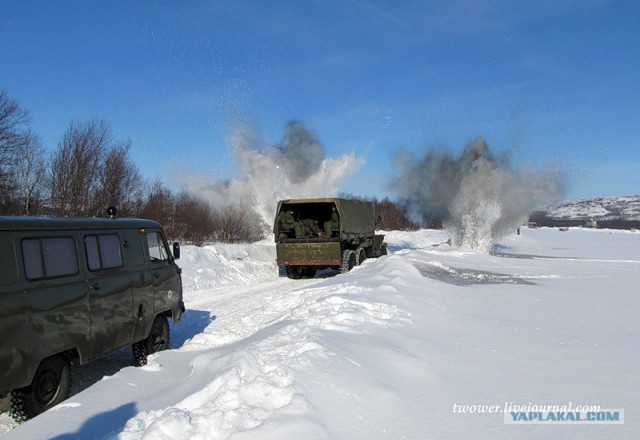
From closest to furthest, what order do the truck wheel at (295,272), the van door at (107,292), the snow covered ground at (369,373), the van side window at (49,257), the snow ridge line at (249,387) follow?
the snow ridge line at (249,387) → the snow covered ground at (369,373) → the van side window at (49,257) → the van door at (107,292) → the truck wheel at (295,272)

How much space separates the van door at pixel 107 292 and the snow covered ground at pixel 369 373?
1.66 ft

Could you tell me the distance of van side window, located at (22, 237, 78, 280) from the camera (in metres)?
5.39

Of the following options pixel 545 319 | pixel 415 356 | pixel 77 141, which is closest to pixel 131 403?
pixel 415 356

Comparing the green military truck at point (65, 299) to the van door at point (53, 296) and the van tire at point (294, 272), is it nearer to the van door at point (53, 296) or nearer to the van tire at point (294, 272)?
the van door at point (53, 296)

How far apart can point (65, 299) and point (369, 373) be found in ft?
11.3

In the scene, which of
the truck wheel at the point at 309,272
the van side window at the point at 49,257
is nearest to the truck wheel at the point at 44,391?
the van side window at the point at 49,257

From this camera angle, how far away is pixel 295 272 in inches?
765

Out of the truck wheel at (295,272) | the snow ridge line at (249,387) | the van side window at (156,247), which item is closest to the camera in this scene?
the snow ridge line at (249,387)

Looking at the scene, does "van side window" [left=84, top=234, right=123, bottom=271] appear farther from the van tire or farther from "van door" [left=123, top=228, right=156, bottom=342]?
the van tire

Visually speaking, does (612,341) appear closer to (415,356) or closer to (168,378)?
(415,356)

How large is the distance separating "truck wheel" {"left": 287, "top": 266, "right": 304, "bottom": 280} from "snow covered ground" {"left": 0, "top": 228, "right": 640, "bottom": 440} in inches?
276

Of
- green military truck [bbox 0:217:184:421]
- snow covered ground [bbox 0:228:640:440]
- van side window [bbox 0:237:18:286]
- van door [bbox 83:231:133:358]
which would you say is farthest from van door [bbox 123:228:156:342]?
van side window [bbox 0:237:18:286]

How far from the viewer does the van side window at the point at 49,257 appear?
5.39 meters

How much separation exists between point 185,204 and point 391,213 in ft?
184
